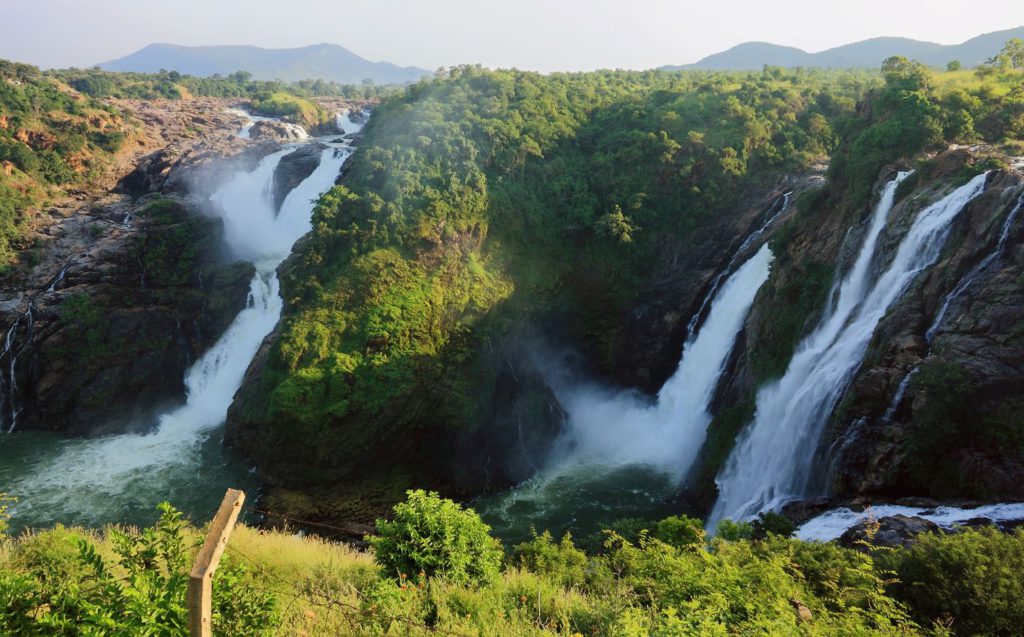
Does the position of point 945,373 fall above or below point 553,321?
above

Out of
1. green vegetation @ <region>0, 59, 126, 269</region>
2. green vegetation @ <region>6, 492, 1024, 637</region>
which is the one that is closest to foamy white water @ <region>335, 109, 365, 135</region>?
green vegetation @ <region>0, 59, 126, 269</region>

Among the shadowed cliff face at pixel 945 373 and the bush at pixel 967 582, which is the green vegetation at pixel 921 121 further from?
the bush at pixel 967 582

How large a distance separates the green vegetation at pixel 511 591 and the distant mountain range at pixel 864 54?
6014cm

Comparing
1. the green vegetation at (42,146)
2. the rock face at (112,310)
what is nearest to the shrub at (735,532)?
the rock face at (112,310)

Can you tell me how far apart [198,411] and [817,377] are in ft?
84.3

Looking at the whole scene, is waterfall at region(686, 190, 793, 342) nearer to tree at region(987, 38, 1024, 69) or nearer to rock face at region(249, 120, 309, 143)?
tree at region(987, 38, 1024, 69)

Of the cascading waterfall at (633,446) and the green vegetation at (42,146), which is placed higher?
the green vegetation at (42,146)

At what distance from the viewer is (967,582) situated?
25.2ft

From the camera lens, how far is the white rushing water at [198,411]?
20875 millimetres

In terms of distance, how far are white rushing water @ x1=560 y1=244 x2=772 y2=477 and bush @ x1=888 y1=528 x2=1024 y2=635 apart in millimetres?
14035

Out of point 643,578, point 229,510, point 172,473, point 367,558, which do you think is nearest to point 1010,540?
point 643,578

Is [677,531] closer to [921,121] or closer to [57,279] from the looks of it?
[921,121]

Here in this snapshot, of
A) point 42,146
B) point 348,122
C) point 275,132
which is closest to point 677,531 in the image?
point 42,146

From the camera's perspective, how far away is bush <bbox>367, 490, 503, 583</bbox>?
1015 centimetres
